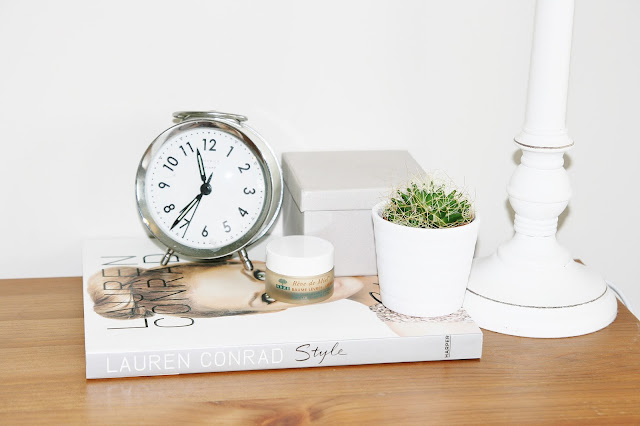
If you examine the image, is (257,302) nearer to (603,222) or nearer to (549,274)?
(549,274)

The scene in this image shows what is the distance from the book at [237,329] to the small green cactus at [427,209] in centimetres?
10

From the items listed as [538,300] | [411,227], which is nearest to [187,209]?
[411,227]

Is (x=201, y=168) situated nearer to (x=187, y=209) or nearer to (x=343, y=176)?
(x=187, y=209)

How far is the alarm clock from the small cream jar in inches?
3.2

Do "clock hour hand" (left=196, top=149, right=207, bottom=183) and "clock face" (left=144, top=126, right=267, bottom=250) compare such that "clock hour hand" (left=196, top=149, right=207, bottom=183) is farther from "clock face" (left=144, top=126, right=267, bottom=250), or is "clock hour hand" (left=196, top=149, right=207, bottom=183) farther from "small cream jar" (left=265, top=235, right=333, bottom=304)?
"small cream jar" (left=265, top=235, right=333, bottom=304)

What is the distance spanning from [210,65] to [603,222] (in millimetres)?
571

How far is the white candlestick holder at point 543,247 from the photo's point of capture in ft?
2.68

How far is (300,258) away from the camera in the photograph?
0.81 meters

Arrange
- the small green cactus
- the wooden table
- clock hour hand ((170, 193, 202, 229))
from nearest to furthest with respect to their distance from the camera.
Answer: the wooden table → the small green cactus → clock hour hand ((170, 193, 202, 229))

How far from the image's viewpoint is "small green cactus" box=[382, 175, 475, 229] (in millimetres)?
788

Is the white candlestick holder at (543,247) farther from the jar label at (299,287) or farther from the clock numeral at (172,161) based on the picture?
the clock numeral at (172,161)

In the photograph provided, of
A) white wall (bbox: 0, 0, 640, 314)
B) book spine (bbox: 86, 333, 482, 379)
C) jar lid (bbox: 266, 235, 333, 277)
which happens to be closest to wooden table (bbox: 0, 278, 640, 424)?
book spine (bbox: 86, 333, 482, 379)

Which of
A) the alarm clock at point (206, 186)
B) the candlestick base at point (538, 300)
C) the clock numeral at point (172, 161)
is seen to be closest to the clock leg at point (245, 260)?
the alarm clock at point (206, 186)

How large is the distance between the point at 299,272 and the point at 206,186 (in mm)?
154
